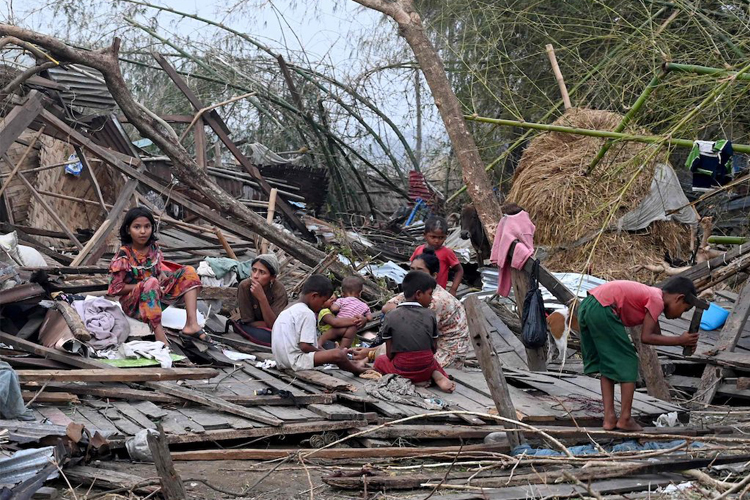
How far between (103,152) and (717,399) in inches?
239

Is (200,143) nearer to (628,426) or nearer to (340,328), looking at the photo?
(340,328)

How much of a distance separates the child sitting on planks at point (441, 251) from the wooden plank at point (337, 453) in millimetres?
3428

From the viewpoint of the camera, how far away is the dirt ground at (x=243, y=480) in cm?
450

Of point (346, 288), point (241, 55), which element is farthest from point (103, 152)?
point (241, 55)

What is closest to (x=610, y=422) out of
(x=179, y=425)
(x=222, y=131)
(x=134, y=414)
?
(x=179, y=425)

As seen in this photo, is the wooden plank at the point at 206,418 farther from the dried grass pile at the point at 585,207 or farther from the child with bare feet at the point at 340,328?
the dried grass pile at the point at 585,207

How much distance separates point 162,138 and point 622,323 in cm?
484

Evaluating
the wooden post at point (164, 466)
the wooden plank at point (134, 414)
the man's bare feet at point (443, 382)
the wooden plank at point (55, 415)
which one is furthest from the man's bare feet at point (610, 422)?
the wooden plank at point (55, 415)

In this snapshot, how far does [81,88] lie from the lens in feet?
31.0

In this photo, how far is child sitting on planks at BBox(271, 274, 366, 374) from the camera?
22.9 ft

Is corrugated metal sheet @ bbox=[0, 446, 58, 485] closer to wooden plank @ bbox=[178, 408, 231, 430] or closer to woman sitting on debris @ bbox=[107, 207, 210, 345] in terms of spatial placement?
wooden plank @ bbox=[178, 408, 231, 430]

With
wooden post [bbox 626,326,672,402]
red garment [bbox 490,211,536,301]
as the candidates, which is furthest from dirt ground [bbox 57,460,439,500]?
wooden post [bbox 626,326,672,402]

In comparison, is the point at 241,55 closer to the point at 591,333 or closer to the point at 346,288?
the point at 346,288

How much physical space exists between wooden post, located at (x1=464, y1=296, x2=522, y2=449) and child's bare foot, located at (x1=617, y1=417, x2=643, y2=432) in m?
0.90
